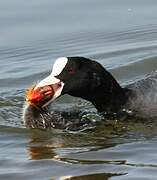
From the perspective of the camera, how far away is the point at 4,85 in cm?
1011

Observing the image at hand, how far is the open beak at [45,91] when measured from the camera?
25.7 ft

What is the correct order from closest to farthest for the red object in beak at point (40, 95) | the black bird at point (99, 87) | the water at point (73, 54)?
the water at point (73, 54), the red object in beak at point (40, 95), the black bird at point (99, 87)

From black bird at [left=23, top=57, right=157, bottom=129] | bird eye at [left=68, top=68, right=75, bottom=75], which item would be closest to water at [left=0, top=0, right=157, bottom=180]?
black bird at [left=23, top=57, right=157, bottom=129]

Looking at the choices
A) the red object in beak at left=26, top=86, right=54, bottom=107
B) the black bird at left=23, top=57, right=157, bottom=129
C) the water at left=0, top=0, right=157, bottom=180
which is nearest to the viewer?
the water at left=0, top=0, right=157, bottom=180

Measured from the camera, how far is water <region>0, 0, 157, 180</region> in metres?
6.73

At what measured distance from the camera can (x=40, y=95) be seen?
7875 millimetres

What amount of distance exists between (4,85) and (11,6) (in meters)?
2.93

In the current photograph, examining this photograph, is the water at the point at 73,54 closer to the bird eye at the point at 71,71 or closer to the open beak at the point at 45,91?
the open beak at the point at 45,91

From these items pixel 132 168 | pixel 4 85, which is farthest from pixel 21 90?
pixel 132 168

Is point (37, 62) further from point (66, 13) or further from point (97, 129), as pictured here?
point (97, 129)

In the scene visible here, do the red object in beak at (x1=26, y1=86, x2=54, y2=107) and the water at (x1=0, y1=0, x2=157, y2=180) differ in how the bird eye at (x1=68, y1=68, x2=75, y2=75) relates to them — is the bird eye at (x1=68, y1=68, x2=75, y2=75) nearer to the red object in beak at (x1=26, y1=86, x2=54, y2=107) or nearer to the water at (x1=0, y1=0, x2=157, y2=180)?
the red object in beak at (x1=26, y1=86, x2=54, y2=107)

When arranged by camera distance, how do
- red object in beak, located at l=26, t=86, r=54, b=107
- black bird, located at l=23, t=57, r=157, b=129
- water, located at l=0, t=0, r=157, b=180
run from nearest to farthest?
1. water, located at l=0, t=0, r=157, b=180
2. red object in beak, located at l=26, t=86, r=54, b=107
3. black bird, located at l=23, t=57, r=157, b=129

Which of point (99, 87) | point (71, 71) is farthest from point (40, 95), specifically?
point (99, 87)

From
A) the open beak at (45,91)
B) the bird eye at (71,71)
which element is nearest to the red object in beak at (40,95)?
the open beak at (45,91)
